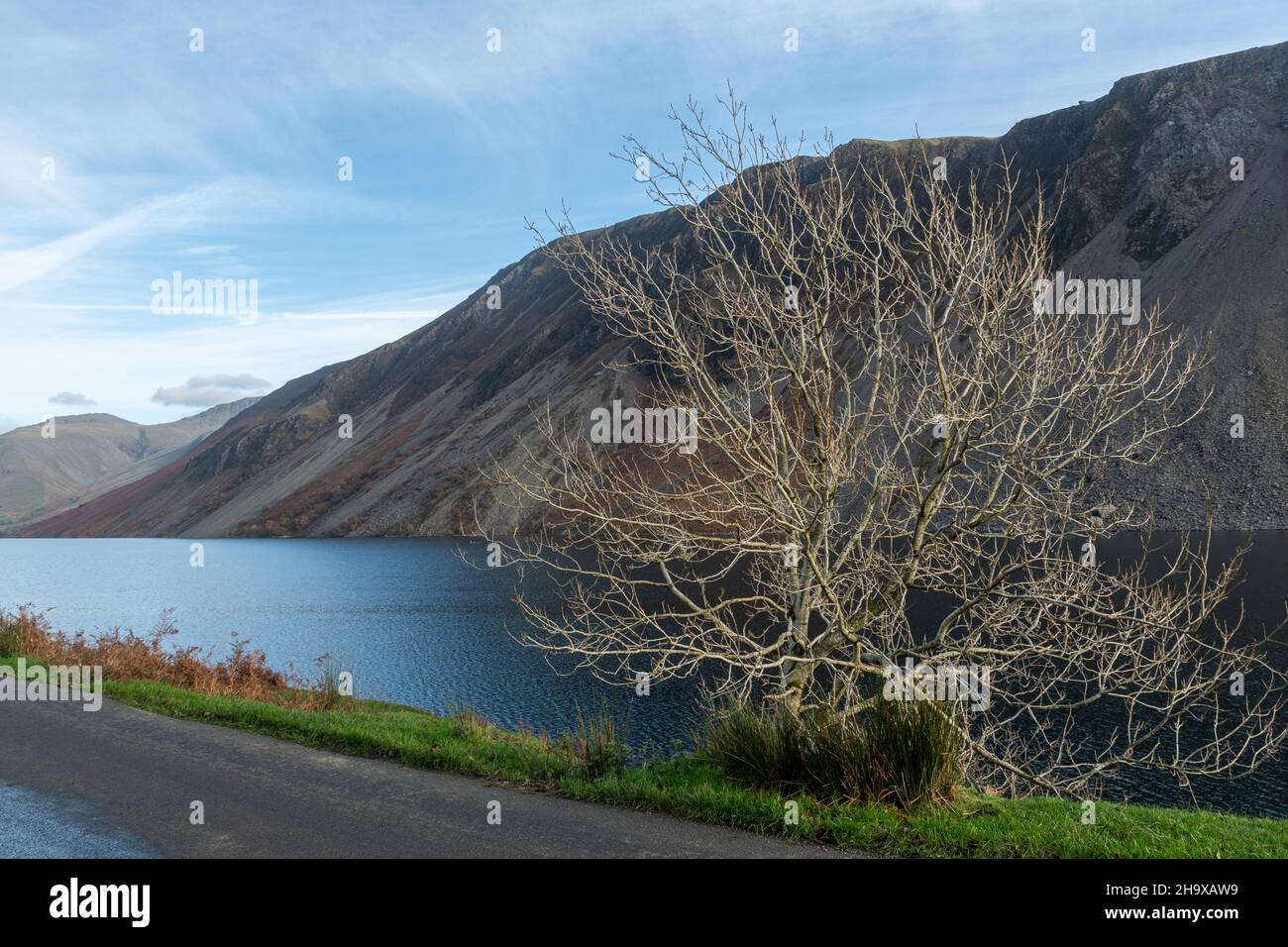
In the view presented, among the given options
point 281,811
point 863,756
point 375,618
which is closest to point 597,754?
point 863,756

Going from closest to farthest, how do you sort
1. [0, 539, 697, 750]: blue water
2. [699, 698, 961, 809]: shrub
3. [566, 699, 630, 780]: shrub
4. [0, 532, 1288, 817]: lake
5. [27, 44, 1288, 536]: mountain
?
[699, 698, 961, 809]: shrub < [566, 699, 630, 780]: shrub < [0, 532, 1288, 817]: lake < [0, 539, 697, 750]: blue water < [27, 44, 1288, 536]: mountain

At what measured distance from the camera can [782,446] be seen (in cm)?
980

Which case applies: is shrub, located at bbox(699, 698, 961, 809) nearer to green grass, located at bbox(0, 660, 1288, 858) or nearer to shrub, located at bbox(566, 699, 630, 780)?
green grass, located at bbox(0, 660, 1288, 858)

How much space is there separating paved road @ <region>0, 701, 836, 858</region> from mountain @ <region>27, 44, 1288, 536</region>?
19.7 m

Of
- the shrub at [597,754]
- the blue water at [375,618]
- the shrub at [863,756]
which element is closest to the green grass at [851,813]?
the shrub at [597,754]

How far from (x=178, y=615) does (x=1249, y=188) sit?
91.2 metres

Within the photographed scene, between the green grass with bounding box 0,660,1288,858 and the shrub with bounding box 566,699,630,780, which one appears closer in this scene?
the green grass with bounding box 0,660,1288,858

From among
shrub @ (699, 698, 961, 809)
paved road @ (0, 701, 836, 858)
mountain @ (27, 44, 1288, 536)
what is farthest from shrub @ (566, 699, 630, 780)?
mountain @ (27, 44, 1288, 536)

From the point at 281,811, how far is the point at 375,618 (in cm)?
3604

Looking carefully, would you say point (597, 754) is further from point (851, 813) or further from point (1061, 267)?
point (1061, 267)

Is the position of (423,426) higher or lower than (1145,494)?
higher

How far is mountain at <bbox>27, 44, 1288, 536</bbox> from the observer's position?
6256 centimetres
